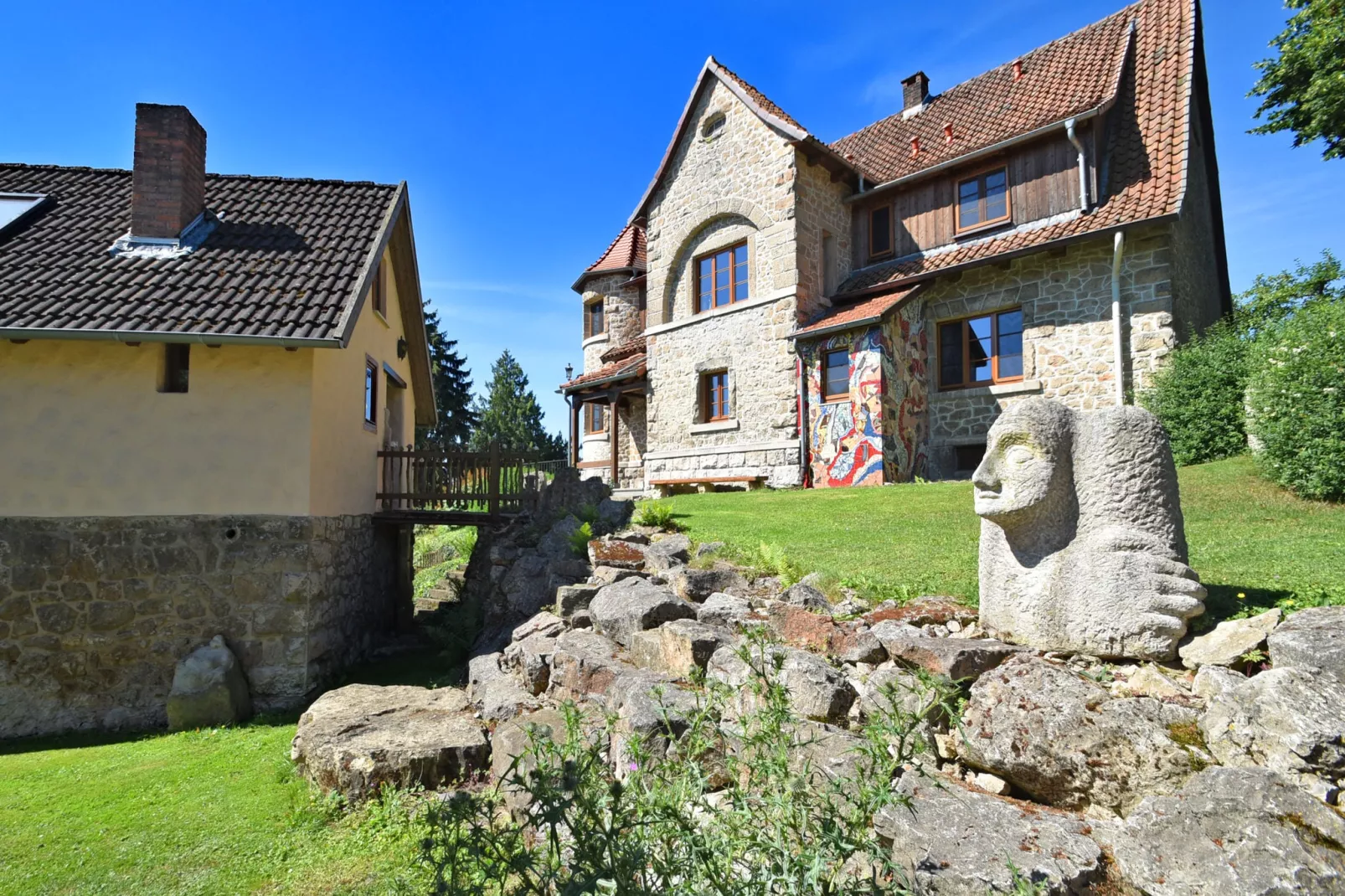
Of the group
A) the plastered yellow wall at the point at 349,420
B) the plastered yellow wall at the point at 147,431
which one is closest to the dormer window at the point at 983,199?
Answer: the plastered yellow wall at the point at 349,420

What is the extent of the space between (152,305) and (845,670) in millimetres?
9858

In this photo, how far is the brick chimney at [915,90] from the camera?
19.2 metres

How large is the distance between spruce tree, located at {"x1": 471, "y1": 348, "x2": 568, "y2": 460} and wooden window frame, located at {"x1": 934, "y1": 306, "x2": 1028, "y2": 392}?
33090 mm

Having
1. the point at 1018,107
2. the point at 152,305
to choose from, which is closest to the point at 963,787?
the point at 152,305

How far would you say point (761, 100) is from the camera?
17.4m

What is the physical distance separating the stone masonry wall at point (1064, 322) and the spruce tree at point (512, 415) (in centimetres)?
3333

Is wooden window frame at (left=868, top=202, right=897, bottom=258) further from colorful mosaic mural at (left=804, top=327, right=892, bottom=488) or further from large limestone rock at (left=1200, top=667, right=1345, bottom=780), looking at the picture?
large limestone rock at (left=1200, top=667, right=1345, bottom=780)

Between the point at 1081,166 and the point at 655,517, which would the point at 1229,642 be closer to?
the point at 655,517

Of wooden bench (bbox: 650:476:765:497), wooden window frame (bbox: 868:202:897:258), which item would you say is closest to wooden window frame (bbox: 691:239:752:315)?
wooden window frame (bbox: 868:202:897:258)

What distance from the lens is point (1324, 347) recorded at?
8.82 m

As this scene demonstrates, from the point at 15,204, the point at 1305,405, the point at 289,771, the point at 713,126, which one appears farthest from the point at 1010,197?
the point at 15,204

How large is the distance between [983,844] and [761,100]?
58.3ft

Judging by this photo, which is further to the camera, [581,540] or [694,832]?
[581,540]

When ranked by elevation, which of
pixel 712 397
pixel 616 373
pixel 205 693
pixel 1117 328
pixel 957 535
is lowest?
pixel 205 693
